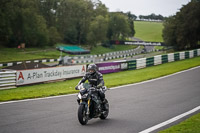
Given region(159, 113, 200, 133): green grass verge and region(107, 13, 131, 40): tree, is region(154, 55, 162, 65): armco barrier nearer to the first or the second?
region(159, 113, 200, 133): green grass verge

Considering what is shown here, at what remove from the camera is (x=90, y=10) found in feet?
323

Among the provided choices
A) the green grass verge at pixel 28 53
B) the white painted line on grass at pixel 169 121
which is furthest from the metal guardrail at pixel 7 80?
the green grass verge at pixel 28 53

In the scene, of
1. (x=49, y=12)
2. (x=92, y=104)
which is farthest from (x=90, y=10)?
(x=92, y=104)

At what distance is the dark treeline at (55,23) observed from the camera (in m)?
62.1

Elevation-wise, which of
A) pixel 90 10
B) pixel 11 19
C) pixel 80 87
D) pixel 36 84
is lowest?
pixel 36 84

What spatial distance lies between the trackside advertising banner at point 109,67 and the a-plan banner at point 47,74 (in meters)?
2.37

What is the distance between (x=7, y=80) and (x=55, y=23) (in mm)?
69653

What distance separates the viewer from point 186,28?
6331cm

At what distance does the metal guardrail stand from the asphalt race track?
6.77m

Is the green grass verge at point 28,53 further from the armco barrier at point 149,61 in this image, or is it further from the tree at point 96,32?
the armco barrier at point 149,61

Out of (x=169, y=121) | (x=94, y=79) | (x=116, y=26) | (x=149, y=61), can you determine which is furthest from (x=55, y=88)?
(x=116, y=26)

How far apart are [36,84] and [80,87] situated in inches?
545

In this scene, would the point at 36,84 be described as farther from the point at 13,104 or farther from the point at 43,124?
the point at 43,124

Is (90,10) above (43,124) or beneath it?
above
